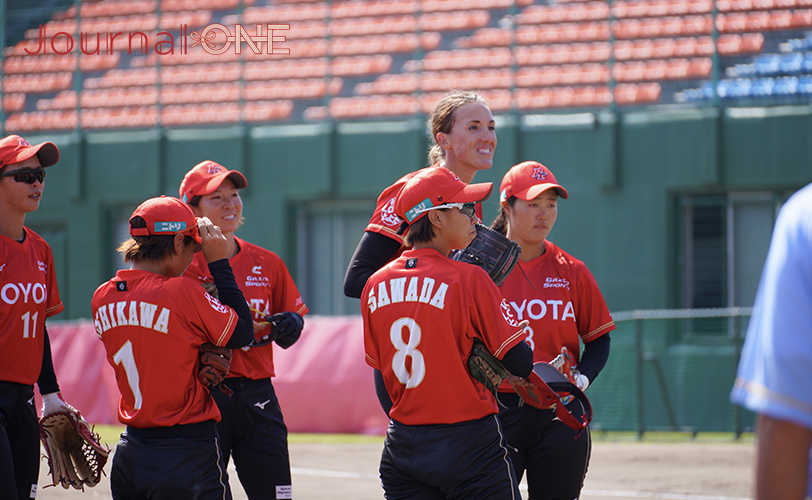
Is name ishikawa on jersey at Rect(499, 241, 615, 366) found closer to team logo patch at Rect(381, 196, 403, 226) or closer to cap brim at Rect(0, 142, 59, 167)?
team logo patch at Rect(381, 196, 403, 226)

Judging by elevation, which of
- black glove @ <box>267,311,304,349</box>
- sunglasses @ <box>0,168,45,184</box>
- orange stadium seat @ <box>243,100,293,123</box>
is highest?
orange stadium seat @ <box>243,100,293,123</box>

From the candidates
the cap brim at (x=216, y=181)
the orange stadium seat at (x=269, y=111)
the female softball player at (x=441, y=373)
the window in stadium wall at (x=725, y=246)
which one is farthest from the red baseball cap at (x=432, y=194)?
the orange stadium seat at (x=269, y=111)

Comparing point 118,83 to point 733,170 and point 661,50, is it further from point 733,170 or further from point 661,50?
point 733,170

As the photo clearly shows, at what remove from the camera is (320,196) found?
46.2 ft

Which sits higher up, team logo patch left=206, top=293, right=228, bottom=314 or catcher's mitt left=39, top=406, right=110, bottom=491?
team logo patch left=206, top=293, right=228, bottom=314

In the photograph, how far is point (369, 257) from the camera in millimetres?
3912

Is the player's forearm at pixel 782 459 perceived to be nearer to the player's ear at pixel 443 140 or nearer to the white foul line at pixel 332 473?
the player's ear at pixel 443 140

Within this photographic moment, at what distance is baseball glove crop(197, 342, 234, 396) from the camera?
12.3ft

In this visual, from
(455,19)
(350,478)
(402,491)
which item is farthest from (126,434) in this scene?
(455,19)

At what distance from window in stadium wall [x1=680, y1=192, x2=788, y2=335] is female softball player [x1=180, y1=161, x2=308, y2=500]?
885cm

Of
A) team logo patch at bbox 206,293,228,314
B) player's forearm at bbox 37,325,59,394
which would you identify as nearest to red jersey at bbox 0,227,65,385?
player's forearm at bbox 37,325,59,394

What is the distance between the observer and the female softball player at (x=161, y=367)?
142 inches

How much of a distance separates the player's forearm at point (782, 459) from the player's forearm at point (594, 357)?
250 centimetres

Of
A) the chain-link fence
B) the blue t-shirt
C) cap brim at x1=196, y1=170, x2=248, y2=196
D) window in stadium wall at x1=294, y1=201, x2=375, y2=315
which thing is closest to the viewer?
the blue t-shirt
